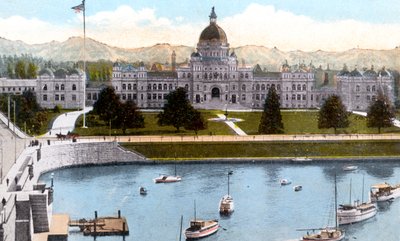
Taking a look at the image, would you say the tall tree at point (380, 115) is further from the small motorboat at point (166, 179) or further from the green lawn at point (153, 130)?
the small motorboat at point (166, 179)

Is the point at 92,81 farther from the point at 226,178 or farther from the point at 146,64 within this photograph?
the point at 226,178

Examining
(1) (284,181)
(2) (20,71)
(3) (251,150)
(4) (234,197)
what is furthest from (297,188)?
(2) (20,71)

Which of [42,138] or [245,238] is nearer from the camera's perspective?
[245,238]

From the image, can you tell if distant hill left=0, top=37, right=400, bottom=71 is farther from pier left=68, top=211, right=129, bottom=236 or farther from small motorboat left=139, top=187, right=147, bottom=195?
pier left=68, top=211, right=129, bottom=236

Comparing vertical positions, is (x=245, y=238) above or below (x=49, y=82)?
below

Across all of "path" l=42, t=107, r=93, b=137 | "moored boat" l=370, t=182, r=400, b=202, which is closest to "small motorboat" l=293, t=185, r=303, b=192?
"moored boat" l=370, t=182, r=400, b=202

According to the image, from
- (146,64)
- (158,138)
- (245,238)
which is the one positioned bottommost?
(245,238)

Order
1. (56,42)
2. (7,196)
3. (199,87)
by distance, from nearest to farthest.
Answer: (7,196)
(56,42)
(199,87)

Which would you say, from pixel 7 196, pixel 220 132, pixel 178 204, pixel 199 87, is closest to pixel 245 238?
pixel 178 204

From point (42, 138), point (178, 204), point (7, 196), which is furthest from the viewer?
point (42, 138)
